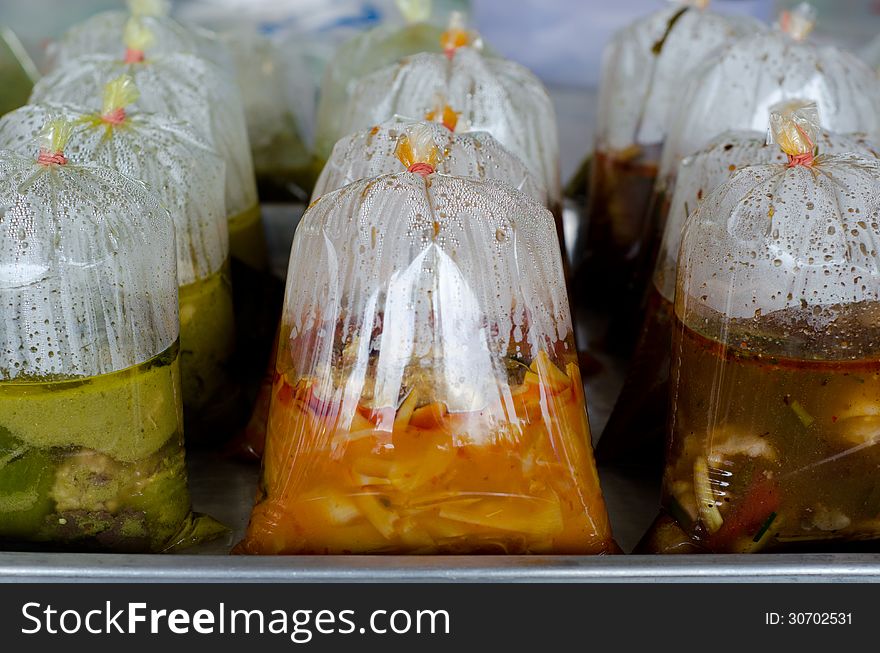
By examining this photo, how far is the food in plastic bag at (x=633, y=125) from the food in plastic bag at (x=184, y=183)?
0.60 meters

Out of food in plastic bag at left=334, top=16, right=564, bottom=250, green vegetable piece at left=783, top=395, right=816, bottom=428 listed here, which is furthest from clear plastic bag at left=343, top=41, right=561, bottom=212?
green vegetable piece at left=783, top=395, right=816, bottom=428

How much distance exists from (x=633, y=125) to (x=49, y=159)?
88 cm

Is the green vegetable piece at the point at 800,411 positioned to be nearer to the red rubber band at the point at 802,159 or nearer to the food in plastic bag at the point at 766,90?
the red rubber band at the point at 802,159

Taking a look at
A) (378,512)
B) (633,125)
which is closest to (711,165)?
(633,125)

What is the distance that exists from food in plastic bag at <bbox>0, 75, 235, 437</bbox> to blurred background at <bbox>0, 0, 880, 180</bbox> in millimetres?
1010

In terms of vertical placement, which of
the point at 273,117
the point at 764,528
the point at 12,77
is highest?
the point at 12,77

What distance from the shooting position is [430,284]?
0.75 metres

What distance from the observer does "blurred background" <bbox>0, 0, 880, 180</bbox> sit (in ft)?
6.76

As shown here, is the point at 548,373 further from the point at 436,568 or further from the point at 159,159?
the point at 159,159

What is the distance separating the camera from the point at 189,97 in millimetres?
1106

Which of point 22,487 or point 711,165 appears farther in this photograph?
point 711,165

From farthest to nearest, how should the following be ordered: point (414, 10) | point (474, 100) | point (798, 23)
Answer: point (414, 10) → point (798, 23) → point (474, 100)
